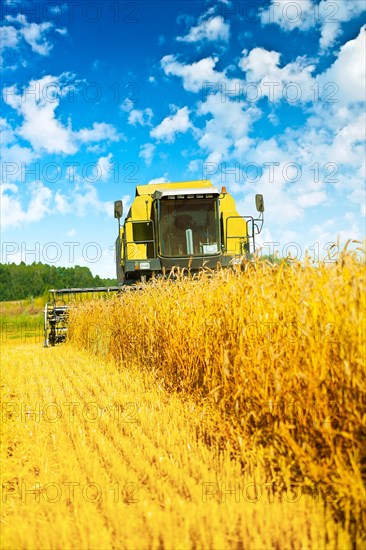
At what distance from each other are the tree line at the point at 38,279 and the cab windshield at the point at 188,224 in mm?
69334

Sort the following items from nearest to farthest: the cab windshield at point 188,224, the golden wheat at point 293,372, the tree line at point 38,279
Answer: the golden wheat at point 293,372 → the cab windshield at point 188,224 → the tree line at point 38,279

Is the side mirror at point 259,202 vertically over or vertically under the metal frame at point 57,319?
over

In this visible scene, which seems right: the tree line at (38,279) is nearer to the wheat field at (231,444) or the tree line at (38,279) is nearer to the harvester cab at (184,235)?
the harvester cab at (184,235)

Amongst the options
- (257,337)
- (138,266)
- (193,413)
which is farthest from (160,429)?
(138,266)

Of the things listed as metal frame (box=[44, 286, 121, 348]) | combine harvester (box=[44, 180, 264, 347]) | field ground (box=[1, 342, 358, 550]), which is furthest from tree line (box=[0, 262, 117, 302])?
field ground (box=[1, 342, 358, 550])

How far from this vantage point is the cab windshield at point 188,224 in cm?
1073

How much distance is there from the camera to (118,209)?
10906 mm

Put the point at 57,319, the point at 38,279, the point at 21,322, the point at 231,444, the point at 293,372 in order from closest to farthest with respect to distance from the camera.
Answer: the point at 293,372, the point at 231,444, the point at 57,319, the point at 21,322, the point at 38,279

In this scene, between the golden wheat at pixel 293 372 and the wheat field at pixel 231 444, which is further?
Answer: the golden wheat at pixel 293 372

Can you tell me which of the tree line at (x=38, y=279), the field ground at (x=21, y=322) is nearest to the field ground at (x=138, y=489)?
the field ground at (x=21, y=322)

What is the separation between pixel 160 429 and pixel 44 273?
89.5 meters

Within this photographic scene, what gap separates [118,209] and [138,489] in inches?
333

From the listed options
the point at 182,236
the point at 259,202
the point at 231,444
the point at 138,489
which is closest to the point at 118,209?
the point at 182,236

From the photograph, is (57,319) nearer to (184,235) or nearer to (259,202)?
(184,235)
